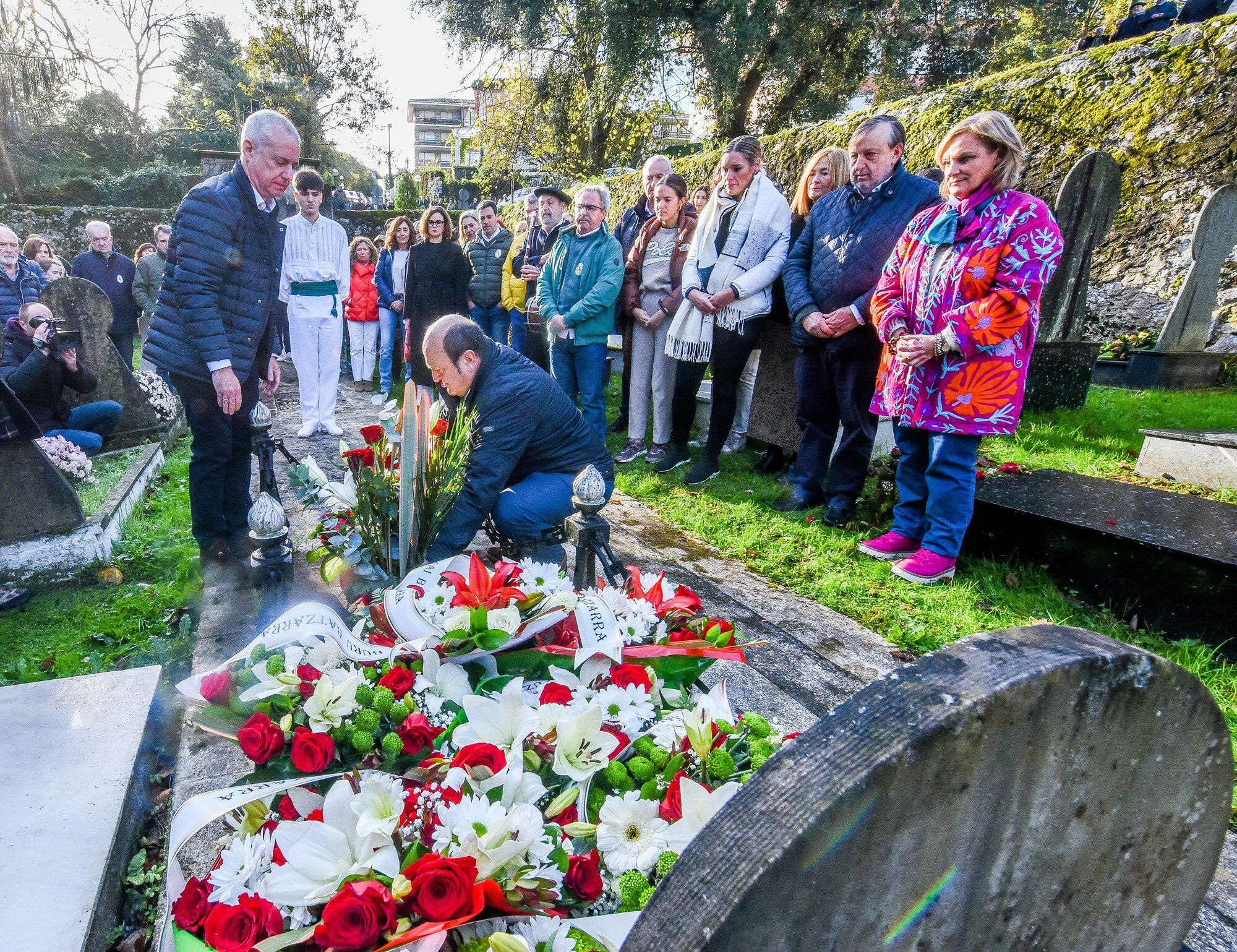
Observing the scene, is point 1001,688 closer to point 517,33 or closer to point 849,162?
point 849,162

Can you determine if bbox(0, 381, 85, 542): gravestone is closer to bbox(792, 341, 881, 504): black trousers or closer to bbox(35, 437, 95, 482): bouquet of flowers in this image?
bbox(35, 437, 95, 482): bouquet of flowers

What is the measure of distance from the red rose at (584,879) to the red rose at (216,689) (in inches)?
33.7

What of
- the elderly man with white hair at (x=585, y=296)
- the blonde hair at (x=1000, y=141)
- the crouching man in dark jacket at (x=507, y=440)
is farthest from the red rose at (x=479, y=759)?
the elderly man with white hair at (x=585, y=296)

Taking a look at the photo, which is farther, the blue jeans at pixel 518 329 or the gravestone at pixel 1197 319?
the blue jeans at pixel 518 329

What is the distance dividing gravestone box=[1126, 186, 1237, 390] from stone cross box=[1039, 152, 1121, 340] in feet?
4.02

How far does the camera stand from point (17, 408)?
3.39 m

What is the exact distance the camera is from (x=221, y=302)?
3.11m

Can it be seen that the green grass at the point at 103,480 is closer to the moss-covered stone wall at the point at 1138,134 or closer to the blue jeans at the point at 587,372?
the blue jeans at the point at 587,372

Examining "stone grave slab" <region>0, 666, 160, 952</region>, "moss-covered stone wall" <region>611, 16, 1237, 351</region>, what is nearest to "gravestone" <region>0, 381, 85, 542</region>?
"stone grave slab" <region>0, 666, 160, 952</region>

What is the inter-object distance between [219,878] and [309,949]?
22cm

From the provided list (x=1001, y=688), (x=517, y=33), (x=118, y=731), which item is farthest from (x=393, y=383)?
(x=517, y=33)

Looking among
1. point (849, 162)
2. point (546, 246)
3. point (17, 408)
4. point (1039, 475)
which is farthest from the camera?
point (546, 246)

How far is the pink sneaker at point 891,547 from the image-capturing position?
137 inches

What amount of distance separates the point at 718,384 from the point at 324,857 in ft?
12.7
